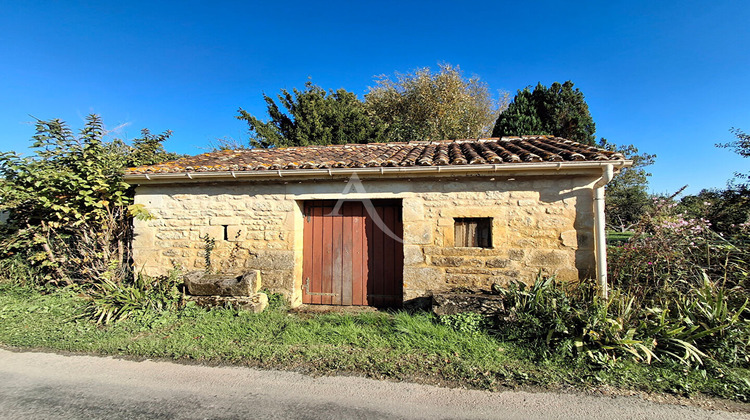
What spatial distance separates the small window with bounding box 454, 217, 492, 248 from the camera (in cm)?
514

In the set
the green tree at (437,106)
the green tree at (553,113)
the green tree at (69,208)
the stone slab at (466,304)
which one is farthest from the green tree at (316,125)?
the stone slab at (466,304)

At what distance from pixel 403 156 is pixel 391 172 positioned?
90cm

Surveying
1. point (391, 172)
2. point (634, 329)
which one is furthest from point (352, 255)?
point (634, 329)

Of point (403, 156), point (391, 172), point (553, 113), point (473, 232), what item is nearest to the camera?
point (391, 172)

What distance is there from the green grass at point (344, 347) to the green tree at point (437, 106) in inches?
491

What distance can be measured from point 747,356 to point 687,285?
52.0 inches

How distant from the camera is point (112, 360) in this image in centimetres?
362

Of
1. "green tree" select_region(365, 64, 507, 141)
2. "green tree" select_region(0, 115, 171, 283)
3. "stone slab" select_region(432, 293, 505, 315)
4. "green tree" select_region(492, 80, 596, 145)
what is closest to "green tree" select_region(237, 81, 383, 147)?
"green tree" select_region(365, 64, 507, 141)

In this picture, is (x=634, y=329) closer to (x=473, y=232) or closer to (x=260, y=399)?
(x=473, y=232)

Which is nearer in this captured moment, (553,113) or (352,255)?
(352,255)

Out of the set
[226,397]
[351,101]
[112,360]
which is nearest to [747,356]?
[226,397]

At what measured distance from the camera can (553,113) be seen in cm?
1395

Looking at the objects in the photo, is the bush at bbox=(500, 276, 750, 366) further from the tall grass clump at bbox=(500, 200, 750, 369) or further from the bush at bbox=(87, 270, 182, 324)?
the bush at bbox=(87, 270, 182, 324)

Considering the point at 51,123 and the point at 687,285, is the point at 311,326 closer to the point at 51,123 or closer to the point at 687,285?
the point at 687,285
